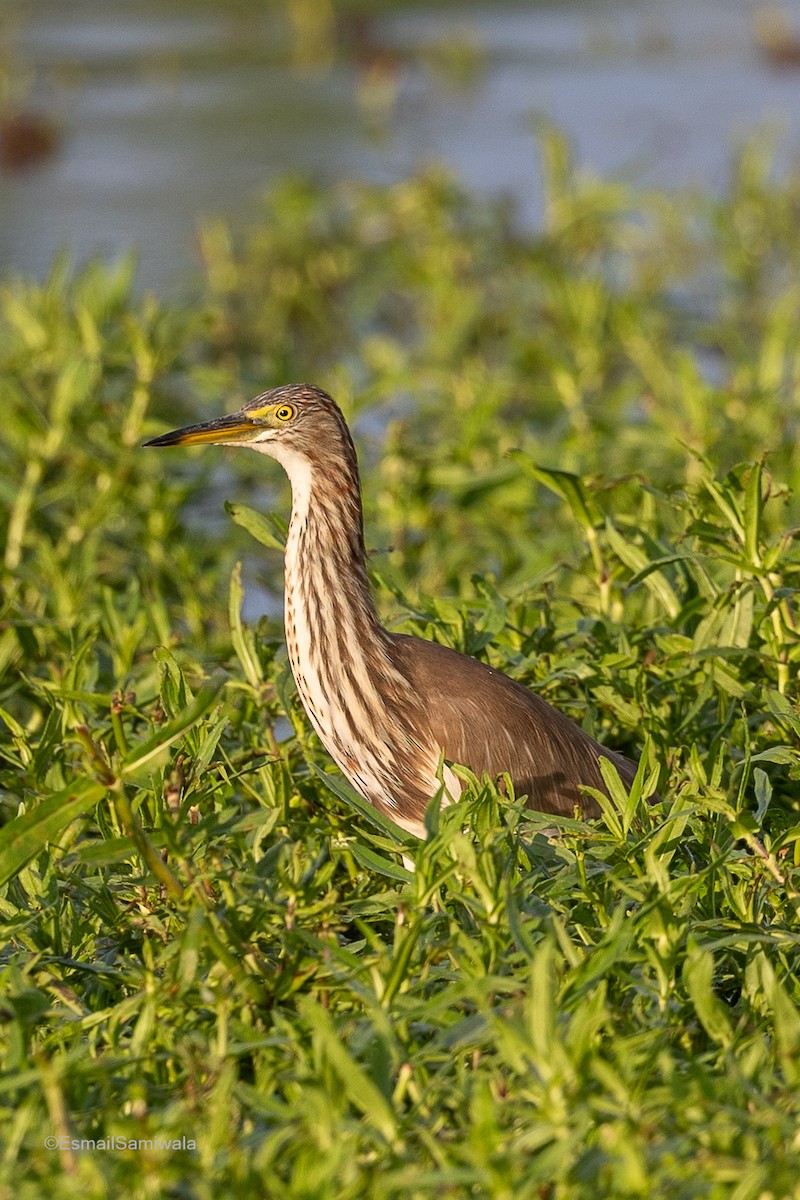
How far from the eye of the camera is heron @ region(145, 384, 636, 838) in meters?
4.27

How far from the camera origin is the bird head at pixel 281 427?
4551 mm

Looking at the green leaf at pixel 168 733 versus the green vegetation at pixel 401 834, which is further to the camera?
the green leaf at pixel 168 733

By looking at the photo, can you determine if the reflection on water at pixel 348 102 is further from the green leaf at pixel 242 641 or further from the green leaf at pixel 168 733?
the green leaf at pixel 168 733

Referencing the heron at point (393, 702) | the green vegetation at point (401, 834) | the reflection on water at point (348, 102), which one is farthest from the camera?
the reflection on water at point (348, 102)

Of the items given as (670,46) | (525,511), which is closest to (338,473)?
(525,511)

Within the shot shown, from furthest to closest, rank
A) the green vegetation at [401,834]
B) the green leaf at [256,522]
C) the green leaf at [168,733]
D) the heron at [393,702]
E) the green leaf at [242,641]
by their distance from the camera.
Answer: the green leaf at [256,522] → the green leaf at [242,641] → the heron at [393,702] → the green leaf at [168,733] → the green vegetation at [401,834]

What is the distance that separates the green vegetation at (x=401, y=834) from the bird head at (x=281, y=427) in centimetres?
20

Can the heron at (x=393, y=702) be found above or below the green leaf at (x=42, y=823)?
below

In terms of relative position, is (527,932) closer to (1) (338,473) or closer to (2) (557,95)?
(1) (338,473)

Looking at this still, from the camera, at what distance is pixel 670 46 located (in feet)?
60.5

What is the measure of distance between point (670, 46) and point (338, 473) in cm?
1512

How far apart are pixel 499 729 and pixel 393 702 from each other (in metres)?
0.25

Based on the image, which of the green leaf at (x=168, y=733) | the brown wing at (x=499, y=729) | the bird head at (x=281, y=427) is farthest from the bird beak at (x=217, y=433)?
the green leaf at (x=168, y=733)

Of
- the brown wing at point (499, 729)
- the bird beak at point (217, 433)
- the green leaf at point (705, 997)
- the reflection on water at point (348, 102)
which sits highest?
the bird beak at point (217, 433)
